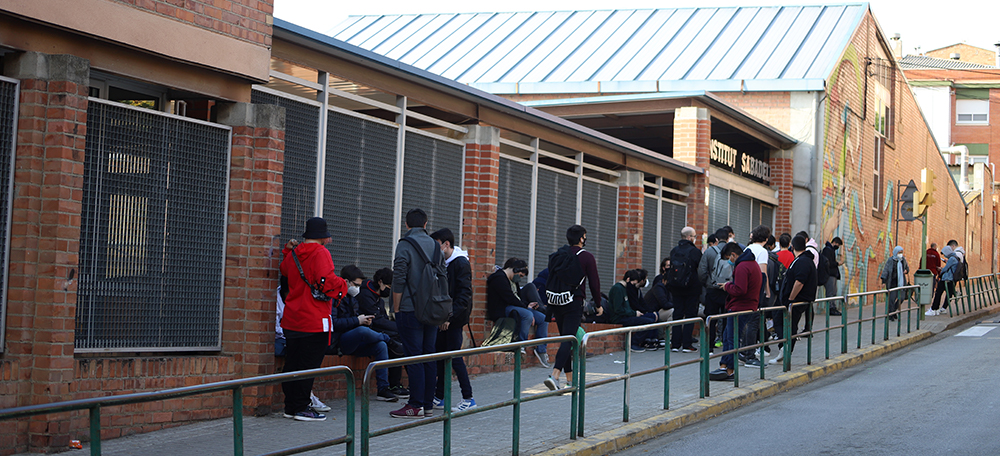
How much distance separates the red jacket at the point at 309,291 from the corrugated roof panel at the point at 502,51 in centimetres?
1792

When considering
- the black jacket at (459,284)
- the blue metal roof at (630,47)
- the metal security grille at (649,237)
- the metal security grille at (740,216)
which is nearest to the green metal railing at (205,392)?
the black jacket at (459,284)

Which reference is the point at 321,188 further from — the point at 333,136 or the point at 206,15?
the point at 206,15

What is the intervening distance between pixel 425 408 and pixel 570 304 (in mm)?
2298

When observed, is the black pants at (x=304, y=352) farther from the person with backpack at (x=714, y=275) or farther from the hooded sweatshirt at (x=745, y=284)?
the person with backpack at (x=714, y=275)

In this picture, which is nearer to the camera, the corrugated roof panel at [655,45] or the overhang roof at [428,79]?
the overhang roof at [428,79]

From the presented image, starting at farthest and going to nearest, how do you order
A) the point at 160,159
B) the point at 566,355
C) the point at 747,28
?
the point at 747,28 < the point at 566,355 < the point at 160,159

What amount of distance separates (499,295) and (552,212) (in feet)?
9.31

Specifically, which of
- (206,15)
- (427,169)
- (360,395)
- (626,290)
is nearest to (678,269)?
(626,290)

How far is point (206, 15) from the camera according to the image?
306 inches

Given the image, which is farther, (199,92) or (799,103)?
(799,103)

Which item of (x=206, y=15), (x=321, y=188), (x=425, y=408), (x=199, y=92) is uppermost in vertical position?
(x=206, y=15)

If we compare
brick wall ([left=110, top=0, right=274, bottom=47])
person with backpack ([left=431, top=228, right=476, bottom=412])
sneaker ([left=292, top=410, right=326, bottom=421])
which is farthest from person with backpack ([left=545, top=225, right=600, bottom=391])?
brick wall ([left=110, top=0, right=274, bottom=47])

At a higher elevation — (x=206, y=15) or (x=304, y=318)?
(x=206, y=15)

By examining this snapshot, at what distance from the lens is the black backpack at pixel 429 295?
8.01m
